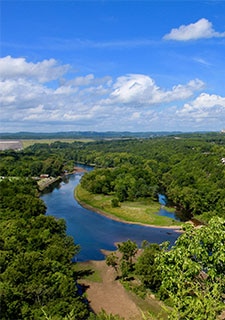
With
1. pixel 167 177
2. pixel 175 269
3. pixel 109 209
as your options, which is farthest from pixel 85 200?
pixel 175 269

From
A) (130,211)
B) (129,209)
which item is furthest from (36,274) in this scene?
(129,209)

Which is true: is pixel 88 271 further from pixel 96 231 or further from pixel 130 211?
pixel 130 211

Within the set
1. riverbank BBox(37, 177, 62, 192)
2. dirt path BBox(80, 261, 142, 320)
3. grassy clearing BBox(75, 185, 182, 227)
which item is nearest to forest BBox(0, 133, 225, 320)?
dirt path BBox(80, 261, 142, 320)

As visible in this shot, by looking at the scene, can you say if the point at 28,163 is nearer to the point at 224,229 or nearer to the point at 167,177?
the point at 167,177

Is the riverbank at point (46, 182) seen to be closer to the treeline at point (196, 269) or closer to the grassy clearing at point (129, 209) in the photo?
the grassy clearing at point (129, 209)

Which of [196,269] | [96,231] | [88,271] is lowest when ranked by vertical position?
[88,271]

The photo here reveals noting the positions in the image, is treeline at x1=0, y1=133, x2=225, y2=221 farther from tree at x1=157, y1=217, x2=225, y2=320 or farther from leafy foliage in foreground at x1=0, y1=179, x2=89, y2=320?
tree at x1=157, y1=217, x2=225, y2=320
